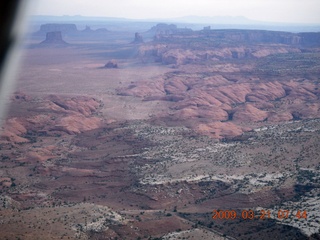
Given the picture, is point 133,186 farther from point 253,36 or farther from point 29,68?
point 253,36

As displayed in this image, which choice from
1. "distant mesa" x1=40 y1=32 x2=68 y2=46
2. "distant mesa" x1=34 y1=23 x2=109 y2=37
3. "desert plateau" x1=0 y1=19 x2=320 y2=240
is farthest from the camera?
"distant mesa" x1=34 y1=23 x2=109 y2=37

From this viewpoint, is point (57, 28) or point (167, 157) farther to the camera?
point (57, 28)

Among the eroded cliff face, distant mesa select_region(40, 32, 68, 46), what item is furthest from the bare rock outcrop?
distant mesa select_region(40, 32, 68, 46)
